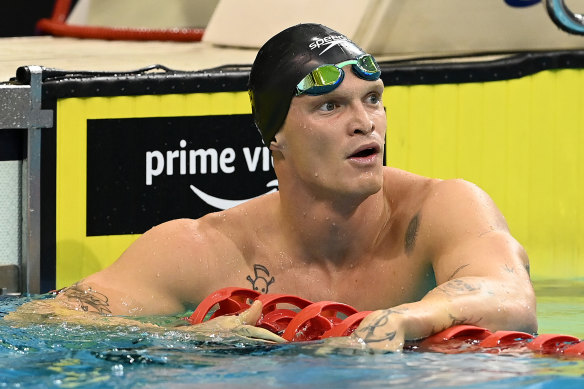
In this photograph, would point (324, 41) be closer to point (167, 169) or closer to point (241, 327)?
point (241, 327)

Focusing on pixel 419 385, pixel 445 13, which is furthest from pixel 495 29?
pixel 419 385

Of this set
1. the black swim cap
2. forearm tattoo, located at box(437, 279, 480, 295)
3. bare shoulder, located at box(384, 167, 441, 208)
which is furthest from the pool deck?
forearm tattoo, located at box(437, 279, 480, 295)

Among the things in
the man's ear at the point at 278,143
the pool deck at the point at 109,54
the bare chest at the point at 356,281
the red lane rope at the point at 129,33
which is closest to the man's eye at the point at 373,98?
the man's ear at the point at 278,143

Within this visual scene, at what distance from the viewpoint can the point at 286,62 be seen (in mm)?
3705

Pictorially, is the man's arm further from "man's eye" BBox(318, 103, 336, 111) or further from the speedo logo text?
the speedo logo text

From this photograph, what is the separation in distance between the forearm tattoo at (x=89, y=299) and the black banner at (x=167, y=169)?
134 cm

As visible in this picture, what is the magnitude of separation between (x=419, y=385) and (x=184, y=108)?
260cm

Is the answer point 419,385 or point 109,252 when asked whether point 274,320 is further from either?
point 109,252

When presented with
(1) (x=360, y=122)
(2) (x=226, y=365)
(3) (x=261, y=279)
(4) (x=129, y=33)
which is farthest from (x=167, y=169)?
(4) (x=129, y=33)

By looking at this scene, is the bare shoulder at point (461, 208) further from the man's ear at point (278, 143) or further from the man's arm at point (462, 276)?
the man's ear at point (278, 143)

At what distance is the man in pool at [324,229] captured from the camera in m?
3.55

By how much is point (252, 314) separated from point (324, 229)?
1.54ft

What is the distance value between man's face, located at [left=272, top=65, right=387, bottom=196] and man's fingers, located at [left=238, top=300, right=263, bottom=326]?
433 mm

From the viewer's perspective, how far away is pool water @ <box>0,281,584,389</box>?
2.94 m
